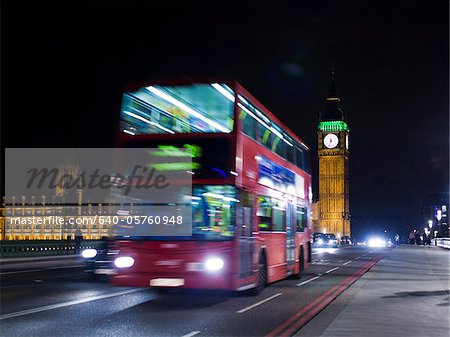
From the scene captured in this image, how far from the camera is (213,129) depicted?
13.1 metres

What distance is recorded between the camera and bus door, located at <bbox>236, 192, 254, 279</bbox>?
1343 cm

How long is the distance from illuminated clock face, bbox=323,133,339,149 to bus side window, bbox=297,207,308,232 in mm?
136337

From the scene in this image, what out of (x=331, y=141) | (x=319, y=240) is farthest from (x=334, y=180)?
(x=319, y=240)

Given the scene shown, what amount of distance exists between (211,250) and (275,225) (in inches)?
147

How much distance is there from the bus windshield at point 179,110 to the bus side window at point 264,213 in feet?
8.24

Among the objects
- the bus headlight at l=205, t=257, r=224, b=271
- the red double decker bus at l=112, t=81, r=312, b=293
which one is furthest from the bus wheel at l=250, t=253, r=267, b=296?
the bus headlight at l=205, t=257, r=224, b=271

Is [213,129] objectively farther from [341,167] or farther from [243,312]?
[341,167]

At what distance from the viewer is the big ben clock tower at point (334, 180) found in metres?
151

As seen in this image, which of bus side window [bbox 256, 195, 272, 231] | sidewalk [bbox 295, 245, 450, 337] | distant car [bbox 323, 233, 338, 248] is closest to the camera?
sidewalk [bbox 295, 245, 450, 337]

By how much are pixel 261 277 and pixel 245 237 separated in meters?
1.91

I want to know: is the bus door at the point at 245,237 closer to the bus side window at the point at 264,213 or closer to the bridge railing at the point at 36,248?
the bus side window at the point at 264,213

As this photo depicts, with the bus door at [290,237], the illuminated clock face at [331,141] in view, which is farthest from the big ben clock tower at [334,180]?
the bus door at [290,237]

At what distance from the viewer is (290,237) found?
18.3 m

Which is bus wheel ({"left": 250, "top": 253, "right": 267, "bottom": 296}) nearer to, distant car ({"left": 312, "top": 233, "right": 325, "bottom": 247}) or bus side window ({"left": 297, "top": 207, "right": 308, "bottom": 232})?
bus side window ({"left": 297, "top": 207, "right": 308, "bottom": 232})
